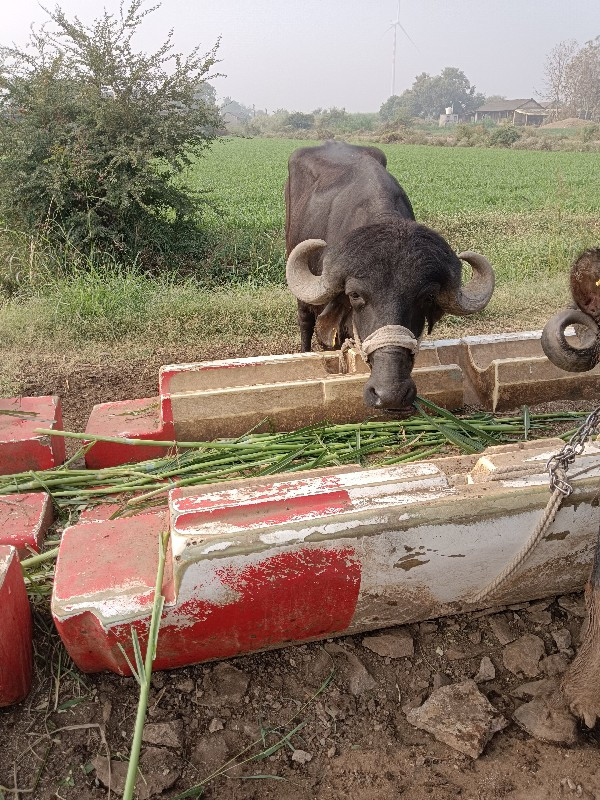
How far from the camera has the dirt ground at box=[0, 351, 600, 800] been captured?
2.06 meters

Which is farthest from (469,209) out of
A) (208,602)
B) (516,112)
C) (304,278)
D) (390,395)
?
(516,112)

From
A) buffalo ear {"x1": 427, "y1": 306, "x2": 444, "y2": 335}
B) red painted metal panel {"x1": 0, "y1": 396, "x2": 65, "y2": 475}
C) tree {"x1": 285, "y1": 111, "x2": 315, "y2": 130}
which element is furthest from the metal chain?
tree {"x1": 285, "y1": 111, "x2": 315, "y2": 130}

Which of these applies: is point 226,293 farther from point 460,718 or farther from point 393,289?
point 460,718

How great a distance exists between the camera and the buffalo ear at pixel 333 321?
14.0 ft

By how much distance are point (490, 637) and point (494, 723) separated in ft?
1.35

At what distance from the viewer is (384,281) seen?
3576 mm

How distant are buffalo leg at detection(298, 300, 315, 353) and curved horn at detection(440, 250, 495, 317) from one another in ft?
5.10

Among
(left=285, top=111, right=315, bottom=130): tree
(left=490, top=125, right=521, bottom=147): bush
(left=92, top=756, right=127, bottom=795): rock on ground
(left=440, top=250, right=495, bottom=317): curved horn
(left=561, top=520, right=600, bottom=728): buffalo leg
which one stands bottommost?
(left=92, top=756, right=127, bottom=795): rock on ground

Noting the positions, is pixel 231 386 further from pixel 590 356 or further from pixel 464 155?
pixel 464 155

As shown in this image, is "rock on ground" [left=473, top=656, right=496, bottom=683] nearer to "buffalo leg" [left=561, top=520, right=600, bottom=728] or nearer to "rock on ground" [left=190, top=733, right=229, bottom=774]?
"buffalo leg" [left=561, top=520, right=600, bottom=728]

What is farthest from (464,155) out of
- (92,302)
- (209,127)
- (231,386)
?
(231,386)

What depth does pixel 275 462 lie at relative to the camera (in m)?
3.17

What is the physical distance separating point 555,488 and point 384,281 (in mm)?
1709

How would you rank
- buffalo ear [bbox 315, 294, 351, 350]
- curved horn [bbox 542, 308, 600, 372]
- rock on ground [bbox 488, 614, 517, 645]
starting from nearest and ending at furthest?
curved horn [bbox 542, 308, 600, 372] < rock on ground [bbox 488, 614, 517, 645] < buffalo ear [bbox 315, 294, 351, 350]
